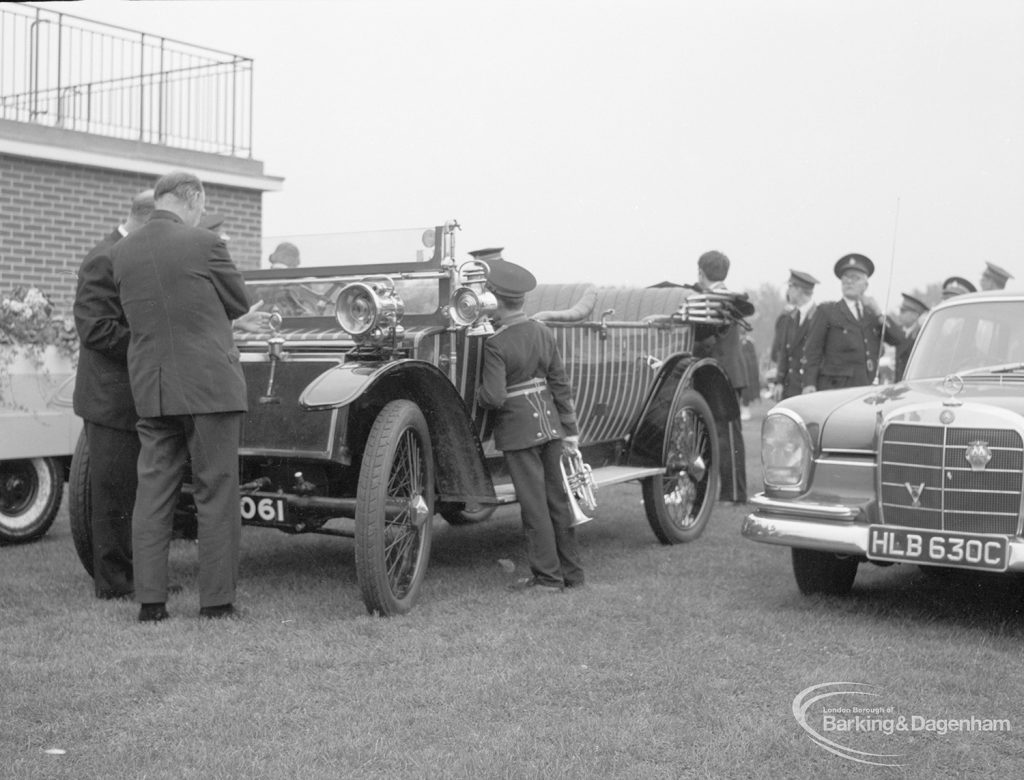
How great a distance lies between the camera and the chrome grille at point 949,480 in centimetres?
467

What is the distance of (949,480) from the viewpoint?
4801 mm

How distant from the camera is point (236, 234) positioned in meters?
13.6

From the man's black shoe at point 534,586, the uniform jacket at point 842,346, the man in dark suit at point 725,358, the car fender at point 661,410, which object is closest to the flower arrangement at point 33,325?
the man's black shoe at point 534,586

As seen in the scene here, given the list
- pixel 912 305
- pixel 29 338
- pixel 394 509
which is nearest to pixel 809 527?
pixel 394 509

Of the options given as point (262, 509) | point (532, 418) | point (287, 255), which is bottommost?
point (262, 509)

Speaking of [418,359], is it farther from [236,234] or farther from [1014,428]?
[236,234]

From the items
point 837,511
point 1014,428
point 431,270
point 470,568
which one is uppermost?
point 431,270

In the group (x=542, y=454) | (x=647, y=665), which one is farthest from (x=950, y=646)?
(x=542, y=454)

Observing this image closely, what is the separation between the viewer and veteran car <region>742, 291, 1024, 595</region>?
15.4ft

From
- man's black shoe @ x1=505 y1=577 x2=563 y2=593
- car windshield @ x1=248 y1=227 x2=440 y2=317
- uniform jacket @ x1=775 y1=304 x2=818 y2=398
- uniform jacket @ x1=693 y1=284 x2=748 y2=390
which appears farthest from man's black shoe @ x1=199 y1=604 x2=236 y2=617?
uniform jacket @ x1=775 y1=304 x2=818 y2=398

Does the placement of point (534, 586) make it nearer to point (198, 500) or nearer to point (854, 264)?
point (198, 500)

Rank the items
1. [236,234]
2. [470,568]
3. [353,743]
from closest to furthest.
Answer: [353,743] < [470,568] < [236,234]

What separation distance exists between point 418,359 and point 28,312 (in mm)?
3024

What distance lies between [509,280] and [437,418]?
76cm
